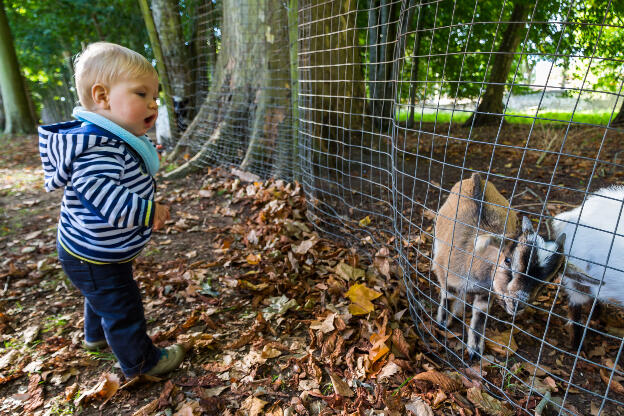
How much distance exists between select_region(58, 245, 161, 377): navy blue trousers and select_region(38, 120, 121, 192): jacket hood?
479 mm

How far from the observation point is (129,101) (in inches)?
77.0

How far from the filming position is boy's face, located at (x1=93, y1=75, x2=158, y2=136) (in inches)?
76.1

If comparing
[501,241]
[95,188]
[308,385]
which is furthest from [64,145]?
[501,241]

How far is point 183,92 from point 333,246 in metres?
5.31

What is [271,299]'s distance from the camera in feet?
10.0

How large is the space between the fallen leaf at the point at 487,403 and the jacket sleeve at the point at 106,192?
81.5 inches

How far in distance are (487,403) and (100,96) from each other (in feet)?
8.90

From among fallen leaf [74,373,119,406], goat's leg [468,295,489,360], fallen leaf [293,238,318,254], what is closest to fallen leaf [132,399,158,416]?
fallen leaf [74,373,119,406]

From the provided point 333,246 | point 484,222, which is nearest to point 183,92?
point 333,246

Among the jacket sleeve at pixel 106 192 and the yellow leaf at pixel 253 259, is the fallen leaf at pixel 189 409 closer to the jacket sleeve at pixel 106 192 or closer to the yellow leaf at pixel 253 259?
the jacket sleeve at pixel 106 192

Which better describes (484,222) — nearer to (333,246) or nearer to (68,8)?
(333,246)

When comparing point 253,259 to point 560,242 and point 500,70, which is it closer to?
point 560,242

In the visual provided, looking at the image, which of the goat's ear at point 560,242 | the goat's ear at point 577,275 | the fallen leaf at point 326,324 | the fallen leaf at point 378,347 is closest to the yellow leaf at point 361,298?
the fallen leaf at point 326,324

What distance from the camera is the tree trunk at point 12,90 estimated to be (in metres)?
12.1
